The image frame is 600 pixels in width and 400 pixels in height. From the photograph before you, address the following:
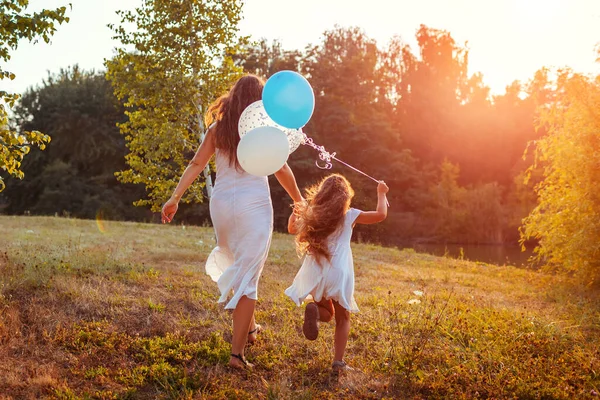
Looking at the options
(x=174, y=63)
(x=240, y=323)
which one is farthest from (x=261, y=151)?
(x=174, y=63)

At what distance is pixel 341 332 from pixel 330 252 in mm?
657

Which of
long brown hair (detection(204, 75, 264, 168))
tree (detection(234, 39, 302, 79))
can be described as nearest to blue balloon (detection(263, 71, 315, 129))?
long brown hair (detection(204, 75, 264, 168))

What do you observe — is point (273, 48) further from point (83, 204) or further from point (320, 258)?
point (320, 258)

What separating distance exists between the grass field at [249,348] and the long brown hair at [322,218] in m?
0.97

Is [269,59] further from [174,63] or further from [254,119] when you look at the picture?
[254,119]

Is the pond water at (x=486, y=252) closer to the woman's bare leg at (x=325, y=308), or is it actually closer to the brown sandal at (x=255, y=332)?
the brown sandal at (x=255, y=332)

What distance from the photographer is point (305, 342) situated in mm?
5293

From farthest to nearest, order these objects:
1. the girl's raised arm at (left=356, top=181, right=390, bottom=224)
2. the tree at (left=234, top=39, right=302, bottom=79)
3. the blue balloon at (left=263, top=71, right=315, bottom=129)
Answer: the tree at (left=234, top=39, right=302, bottom=79) → the girl's raised arm at (left=356, top=181, right=390, bottom=224) → the blue balloon at (left=263, top=71, right=315, bottom=129)

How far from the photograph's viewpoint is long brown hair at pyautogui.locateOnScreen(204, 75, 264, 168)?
175 inches

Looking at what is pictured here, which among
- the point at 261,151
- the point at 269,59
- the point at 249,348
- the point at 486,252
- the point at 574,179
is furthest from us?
the point at 269,59

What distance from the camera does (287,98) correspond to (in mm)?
4348

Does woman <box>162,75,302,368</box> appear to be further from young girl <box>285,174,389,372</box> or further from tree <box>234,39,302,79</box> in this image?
tree <box>234,39,302,79</box>

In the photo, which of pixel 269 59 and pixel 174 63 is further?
pixel 269 59

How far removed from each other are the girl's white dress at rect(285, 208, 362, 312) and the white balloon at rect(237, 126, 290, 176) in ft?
2.84
